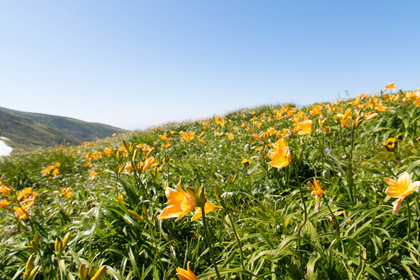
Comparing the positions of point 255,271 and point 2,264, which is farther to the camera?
point 2,264

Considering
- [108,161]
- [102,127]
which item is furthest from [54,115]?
[108,161]

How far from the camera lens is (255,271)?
119 cm

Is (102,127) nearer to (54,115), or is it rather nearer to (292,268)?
(54,115)

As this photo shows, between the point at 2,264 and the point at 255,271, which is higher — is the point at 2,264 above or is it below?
below

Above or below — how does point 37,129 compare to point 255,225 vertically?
below

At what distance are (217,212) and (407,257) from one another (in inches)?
51.3

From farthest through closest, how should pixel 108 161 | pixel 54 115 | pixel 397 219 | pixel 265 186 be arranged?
pixel 54 115 → pixel 108 161 → pixel 265 186 → pixel 397 219

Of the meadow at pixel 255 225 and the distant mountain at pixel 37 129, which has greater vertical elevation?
the meadow at pixel 255 225

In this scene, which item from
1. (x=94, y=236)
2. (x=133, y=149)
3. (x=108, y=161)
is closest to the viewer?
(x=94, y=236)

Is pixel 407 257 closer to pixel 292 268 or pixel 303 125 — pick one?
pixel 292 268

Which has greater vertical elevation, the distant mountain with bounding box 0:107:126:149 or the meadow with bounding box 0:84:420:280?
the meadow with bounding box 0:84:420:280

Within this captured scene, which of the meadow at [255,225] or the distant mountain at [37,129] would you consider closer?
the meadow at [255,225]

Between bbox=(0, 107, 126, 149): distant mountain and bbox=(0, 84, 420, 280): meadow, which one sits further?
bbox=(0, 107, 126, 149): distant mountain

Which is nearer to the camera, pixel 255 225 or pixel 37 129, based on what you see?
pixel 255 225
